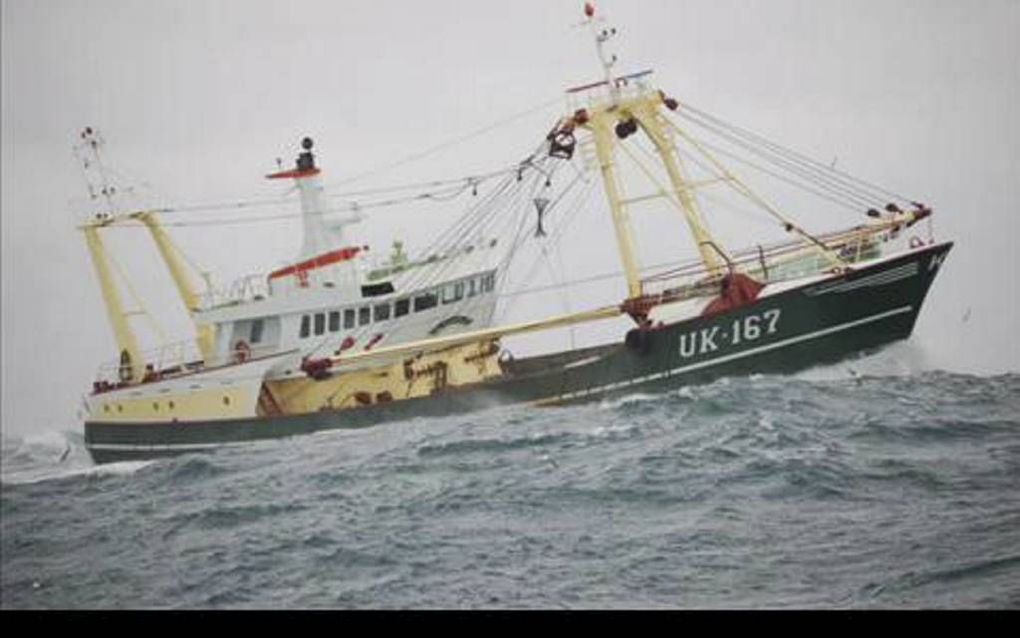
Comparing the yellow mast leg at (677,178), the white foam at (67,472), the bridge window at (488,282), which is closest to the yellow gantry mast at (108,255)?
the white foam at (67,472)

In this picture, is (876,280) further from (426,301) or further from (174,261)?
(174,261)

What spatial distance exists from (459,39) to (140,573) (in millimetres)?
3036

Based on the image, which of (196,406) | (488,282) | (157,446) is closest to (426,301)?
(488,282)

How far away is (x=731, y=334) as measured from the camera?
749 cm

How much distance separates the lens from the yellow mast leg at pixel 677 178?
6.81m

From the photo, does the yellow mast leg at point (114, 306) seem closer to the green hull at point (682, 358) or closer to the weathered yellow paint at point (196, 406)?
the green hull at point (682, 358)

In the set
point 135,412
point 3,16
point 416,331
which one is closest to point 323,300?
point 416,331

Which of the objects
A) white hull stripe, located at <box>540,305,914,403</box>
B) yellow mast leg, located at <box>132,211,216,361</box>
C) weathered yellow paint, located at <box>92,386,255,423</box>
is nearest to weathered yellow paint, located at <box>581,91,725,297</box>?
white hull stripe, located at <box>540,305,914,403</box>

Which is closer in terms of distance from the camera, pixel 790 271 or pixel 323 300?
pixel 790 271

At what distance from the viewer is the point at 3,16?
22.4 ft

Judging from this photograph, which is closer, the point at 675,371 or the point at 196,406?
the point at 675,371

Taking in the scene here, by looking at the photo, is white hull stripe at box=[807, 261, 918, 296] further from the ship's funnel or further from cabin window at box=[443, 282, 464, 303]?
the ship's funnel

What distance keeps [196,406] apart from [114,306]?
4.93 feet
